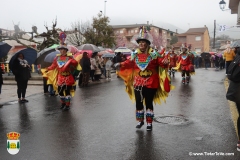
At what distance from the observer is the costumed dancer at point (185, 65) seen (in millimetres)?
13930

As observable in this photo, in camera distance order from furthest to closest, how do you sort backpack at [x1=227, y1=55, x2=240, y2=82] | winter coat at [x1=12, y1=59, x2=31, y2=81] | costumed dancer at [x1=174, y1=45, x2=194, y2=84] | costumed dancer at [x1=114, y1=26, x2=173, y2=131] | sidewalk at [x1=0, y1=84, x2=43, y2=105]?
costumed dancer at [x1=174, y1=45, x2=194, y2=84] → sidewalk at [x1=0, y1=84, x2=43, y2=105] → winter coat at [x1=12, y1=59, x2=31, y2=81] → costumed dancer at [x1=114, y1=26, x2=173, y2=131] → backpack at [x1=227, y1=55, x2=240, y2=82]

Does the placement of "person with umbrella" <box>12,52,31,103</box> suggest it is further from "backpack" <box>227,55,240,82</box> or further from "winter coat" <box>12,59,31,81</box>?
"backpack" <box>227,55,240,82</box>

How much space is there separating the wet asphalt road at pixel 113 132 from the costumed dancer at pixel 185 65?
190 inches

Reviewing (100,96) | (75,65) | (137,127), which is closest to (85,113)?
(75,65)

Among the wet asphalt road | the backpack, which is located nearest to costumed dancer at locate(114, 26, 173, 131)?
the wet asphalt road

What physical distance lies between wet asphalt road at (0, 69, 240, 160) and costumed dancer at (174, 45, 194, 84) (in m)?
4.82

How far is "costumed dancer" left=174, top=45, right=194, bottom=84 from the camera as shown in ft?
45.7

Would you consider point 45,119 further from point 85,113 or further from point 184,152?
point 184,152

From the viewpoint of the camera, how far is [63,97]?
8141 mm

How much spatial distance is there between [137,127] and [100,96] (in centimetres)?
488

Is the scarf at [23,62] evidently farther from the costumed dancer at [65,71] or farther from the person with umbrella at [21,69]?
the costumed dancer at [65,71]

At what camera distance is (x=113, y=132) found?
5.79m

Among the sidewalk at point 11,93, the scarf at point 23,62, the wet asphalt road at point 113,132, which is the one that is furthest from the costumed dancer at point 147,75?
the sidewalk at point 11,93

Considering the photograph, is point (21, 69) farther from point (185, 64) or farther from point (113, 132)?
point (185, 64)
